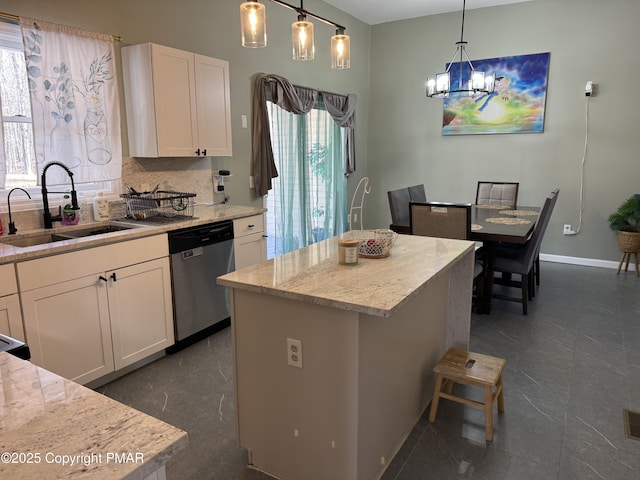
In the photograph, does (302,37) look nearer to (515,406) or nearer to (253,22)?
(253,22)

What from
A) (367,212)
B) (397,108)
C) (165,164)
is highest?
(397,108)

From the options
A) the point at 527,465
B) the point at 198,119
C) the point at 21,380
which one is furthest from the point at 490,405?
the point at 198,119

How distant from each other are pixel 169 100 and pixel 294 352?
2.25m

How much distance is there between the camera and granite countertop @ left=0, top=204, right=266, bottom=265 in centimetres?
224

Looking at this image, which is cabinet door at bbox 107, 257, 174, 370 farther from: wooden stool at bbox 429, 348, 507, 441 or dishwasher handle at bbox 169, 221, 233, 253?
wooden stool at bbox 429, 348, 507, 441

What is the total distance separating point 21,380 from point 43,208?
225cm

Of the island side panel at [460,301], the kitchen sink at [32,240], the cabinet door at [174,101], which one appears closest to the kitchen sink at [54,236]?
the kitchen sink at [32,240]

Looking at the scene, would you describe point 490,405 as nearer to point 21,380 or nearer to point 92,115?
point 21,380

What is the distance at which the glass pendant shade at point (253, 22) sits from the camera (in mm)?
2035

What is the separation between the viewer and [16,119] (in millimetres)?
2754

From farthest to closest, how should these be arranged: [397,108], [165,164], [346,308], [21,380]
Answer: [397,108] → [165,164] → [346,308] → [21,380]

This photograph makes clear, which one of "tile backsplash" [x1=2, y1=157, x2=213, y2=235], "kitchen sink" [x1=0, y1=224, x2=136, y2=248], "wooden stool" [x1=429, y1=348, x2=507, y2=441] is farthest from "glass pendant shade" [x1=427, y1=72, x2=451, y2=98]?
"kitchen sink" [x1=0, y1=224, x2=136, y2=248]

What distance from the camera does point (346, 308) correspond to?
1.58 m

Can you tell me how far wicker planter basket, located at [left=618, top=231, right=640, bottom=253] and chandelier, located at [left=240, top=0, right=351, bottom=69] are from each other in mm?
4036
